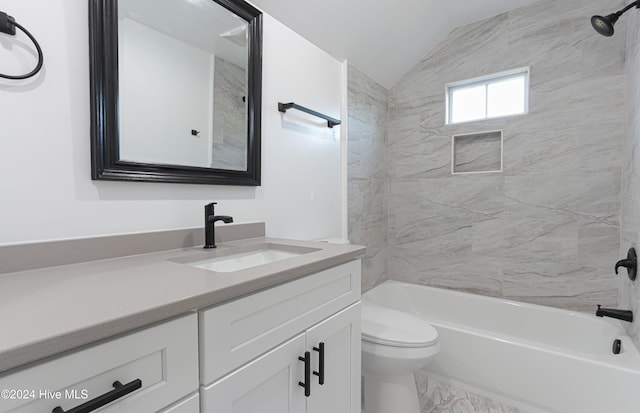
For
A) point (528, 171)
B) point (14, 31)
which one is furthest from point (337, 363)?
point (528, 171)

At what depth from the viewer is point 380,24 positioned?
202 centimetres

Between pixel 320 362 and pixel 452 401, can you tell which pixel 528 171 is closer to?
pixel 452 401

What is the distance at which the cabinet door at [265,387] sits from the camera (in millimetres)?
666

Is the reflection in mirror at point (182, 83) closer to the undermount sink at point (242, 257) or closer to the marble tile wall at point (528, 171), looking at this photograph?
the undermount sink at point (242, 257)

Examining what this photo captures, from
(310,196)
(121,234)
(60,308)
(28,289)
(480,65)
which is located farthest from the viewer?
(480,65)

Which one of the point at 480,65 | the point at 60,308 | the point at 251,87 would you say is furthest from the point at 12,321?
the point at 480,65

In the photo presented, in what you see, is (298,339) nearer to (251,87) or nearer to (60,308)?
(60,308)

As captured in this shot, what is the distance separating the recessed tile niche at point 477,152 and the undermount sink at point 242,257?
171 cm

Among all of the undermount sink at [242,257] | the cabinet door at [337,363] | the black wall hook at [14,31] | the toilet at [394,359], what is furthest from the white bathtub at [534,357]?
the black wall hook at [14,31]

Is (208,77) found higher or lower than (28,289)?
higher

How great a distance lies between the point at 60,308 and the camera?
536 millimetres

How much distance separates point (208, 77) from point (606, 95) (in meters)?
2.34

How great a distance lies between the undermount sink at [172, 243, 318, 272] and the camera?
1081 mm

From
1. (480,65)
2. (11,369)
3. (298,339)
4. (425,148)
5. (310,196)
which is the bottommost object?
(298,339)
